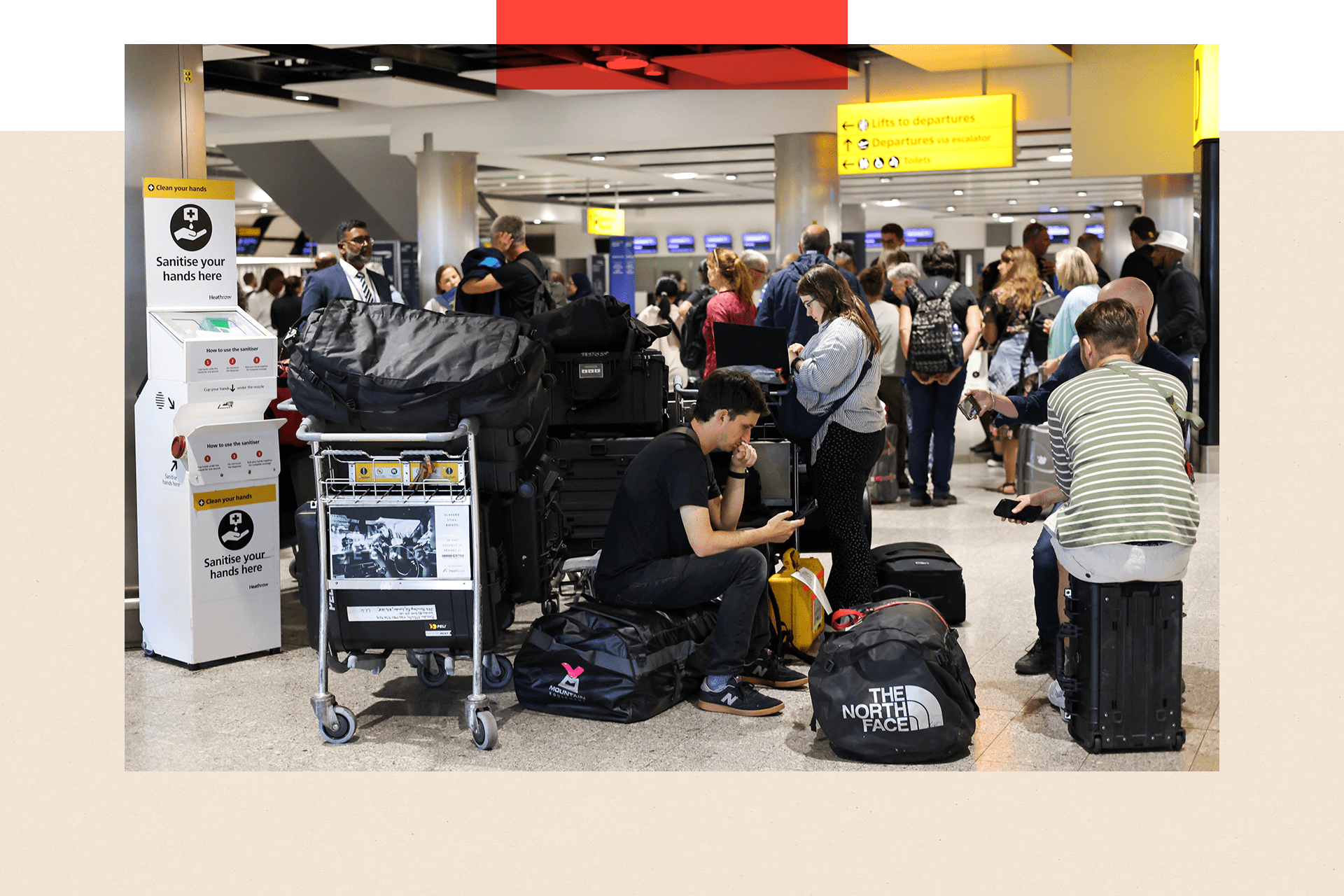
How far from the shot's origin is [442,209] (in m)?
13.2

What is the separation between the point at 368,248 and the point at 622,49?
525 cm

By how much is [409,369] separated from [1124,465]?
2.16 m

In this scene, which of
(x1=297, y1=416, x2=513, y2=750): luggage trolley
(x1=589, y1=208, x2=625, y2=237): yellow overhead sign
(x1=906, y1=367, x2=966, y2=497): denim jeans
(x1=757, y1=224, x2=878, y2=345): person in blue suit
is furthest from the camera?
(x1=589, y1=208, x2=625, y2=237): yellow overhead sign

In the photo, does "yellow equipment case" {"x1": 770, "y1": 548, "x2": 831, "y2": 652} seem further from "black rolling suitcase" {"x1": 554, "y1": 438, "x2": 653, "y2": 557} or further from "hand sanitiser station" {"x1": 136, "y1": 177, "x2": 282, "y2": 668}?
"hand sanitiser station" {"x1": 136, "y1": 177, "x2": 282, "y2": 668}

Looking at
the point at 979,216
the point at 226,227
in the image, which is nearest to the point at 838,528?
the point at 226,227

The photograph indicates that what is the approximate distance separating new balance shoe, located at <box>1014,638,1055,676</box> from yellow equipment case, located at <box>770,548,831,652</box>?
30.1 inches

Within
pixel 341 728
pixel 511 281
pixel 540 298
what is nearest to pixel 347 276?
pixel 511 281

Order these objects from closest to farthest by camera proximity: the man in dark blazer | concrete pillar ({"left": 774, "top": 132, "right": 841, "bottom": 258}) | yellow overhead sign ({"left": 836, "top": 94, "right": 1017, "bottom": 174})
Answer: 1. the man in dark blazer
2. yellow overhead sign ({"left": 836, "top": 94, "right": 1017, "bottom": 174})
3. concrete pillar ({"left": 774, "top": 132, "right": 841, "bottom": 258})

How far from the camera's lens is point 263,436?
4789mm

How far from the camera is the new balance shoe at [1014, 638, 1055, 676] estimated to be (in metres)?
4.50

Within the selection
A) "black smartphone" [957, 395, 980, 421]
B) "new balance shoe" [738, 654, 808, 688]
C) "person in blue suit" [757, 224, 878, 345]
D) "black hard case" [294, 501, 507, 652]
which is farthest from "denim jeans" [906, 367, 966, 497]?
"black hard case" [294, 501, 507, 652]

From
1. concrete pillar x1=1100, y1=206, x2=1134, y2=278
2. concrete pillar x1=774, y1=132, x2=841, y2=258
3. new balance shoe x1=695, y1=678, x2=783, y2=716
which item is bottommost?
new balance shoe x1=695, y1=678, x2=783, y2=716

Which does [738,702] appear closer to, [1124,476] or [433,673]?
[433,673]

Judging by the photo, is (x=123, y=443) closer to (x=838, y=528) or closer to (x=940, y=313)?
(x=838, y=528)
